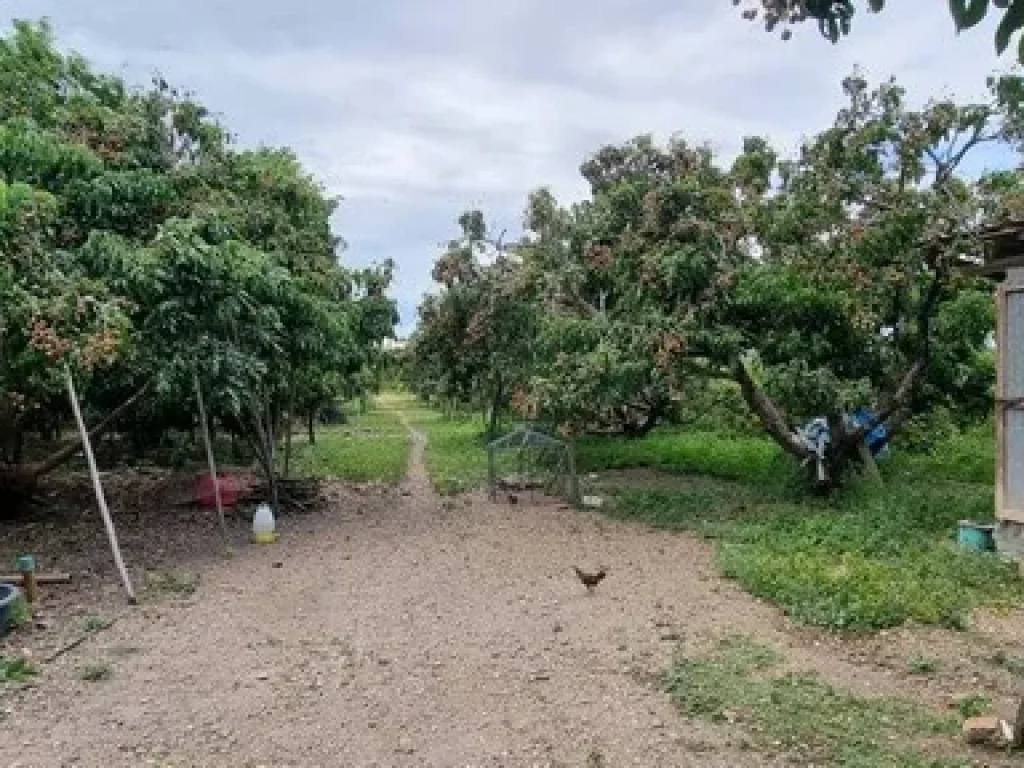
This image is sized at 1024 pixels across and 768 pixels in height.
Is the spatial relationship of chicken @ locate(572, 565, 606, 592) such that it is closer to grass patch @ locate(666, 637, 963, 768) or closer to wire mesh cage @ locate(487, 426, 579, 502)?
grass patch @ locate(666, 637, 963, 768)

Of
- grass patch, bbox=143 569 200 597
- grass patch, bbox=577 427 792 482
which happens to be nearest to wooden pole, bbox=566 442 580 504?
grass patch, bbox=577 427 792 482

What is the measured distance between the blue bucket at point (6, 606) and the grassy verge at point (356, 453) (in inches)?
390

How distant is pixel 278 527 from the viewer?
1167 cm

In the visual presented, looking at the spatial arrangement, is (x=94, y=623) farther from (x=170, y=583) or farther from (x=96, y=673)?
(x=170, y=583)

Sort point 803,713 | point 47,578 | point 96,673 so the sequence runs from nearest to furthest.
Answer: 1. point 803,713
2. point 96,673
3. point 47,578

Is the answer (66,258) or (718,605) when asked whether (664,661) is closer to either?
(718,605)

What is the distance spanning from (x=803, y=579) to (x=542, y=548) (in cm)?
324

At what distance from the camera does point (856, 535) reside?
927 cm

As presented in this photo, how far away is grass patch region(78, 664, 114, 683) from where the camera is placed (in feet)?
19.1

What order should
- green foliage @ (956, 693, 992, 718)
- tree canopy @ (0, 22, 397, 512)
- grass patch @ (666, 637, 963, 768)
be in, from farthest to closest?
tree canopy @ (0, 22, 397, 512) → green foliage @ (956, 693, 992, 718) → grass patch @ (666, 637, 963, 768)

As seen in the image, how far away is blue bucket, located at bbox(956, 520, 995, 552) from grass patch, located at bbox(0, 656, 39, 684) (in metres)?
7.89

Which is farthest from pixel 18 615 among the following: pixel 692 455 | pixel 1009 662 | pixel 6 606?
pixel 692 455

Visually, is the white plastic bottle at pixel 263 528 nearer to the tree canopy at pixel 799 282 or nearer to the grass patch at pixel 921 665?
the tree canopy at pixel 799 282

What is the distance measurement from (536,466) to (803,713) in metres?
10.3
